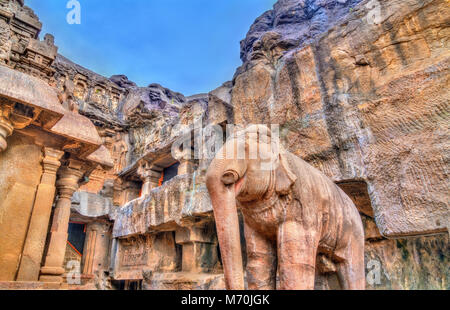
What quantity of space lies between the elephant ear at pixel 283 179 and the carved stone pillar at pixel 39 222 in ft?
11.8

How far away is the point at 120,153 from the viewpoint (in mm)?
13328

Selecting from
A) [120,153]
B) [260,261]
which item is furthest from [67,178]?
[120,153]

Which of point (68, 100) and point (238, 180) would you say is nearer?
point (238, 180)

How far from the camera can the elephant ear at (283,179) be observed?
2035 mm

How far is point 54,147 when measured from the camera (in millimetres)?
4426

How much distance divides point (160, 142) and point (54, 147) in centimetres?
497

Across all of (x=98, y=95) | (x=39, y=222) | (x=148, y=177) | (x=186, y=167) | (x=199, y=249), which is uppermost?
(x=98, y=95)

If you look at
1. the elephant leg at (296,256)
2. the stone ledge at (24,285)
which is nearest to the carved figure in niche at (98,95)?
the stone ledge at (24,285)

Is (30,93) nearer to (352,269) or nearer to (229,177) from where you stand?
(229,177)

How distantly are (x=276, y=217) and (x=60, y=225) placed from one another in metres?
3.86
